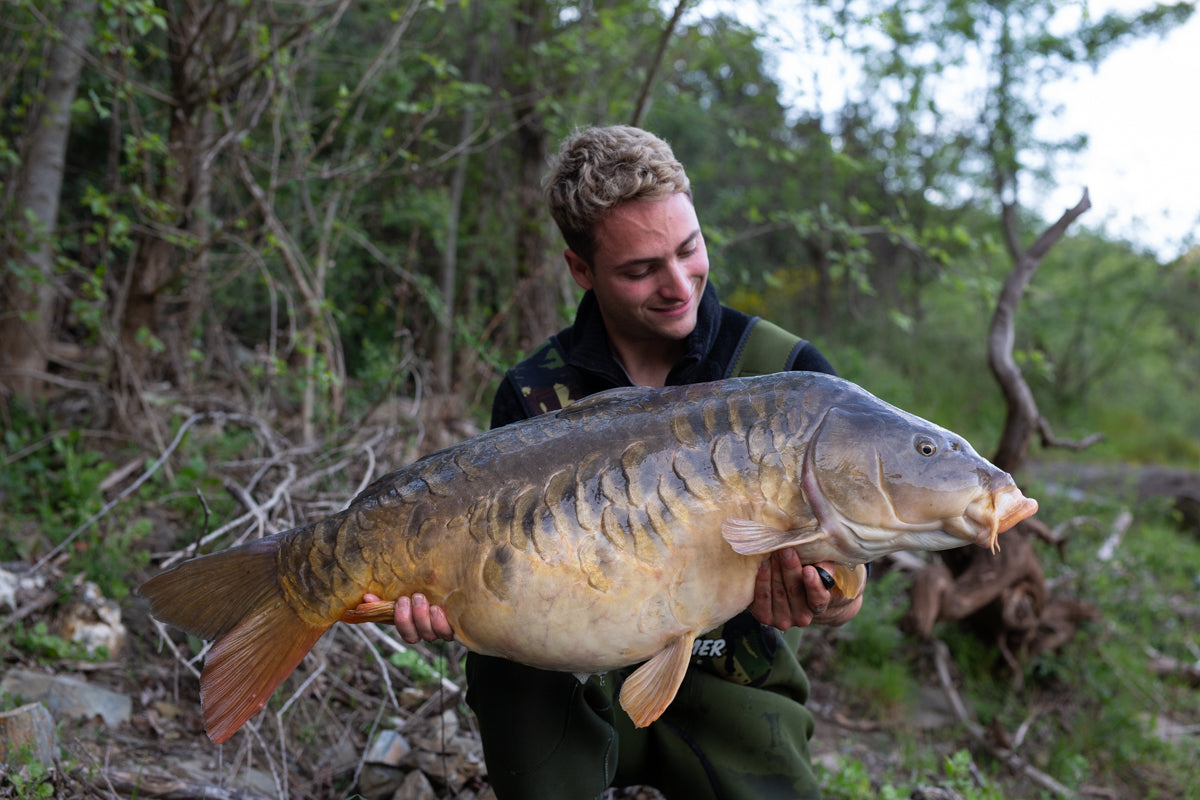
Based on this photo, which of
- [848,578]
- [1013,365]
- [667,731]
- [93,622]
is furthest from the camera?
[1013,365]

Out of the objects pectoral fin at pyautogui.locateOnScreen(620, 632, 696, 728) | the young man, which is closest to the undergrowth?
the young man

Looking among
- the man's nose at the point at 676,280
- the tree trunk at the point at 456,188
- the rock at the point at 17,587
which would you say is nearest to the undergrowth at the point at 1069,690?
the man's nose at the point at 676,280

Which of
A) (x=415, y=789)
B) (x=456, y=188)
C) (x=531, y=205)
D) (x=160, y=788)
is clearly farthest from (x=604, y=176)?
(x=456, y=188)

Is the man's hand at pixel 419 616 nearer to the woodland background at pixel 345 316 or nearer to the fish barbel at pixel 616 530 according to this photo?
the fish barbel at pixel 616 530

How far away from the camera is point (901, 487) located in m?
1.53

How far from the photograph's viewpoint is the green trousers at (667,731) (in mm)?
2027

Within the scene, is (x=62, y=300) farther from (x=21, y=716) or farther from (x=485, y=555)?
(x=485, y=555)

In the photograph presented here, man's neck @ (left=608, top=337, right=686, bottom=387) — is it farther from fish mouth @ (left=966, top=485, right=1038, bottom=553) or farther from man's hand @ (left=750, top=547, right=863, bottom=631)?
→ fish mouth @ (left=966, top=485, right=1038, bottom=553)

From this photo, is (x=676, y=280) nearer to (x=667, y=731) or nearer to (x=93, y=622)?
(x=667, y=731)

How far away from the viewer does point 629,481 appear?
5.34 ft

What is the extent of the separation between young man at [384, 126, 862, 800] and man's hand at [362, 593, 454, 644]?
362 mm

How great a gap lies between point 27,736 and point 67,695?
16.9 inches

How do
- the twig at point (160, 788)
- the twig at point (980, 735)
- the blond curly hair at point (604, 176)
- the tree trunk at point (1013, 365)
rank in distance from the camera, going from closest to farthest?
the blond curly hair at point (604, 176), the twig at point (160, 788), the twig at point (980, 735), the tree trunk at point (1013, 365)

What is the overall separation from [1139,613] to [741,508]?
4.40 meters
